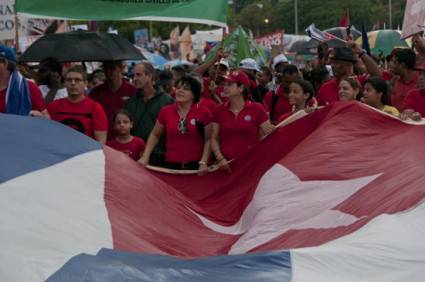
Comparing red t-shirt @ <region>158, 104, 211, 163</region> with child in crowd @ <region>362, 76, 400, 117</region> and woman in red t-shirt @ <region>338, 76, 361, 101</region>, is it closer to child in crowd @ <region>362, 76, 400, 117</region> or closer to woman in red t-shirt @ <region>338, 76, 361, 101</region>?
woman in red t-shirt @ <region>338, 76, 361, 101</region>

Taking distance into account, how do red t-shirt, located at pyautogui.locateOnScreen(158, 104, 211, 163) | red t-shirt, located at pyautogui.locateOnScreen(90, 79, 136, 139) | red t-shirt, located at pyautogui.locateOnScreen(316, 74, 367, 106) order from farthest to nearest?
1. red t-shirt, located at pyautogui.locateOnScreen(90, 79, 136, 139)
2. red t-shirt, located at pyautogui.locateOnScreen(316, 74, 367, 106)
3. red t-shirt, located at pyautogui.locateOnScreen(158, 104, 211, 163)

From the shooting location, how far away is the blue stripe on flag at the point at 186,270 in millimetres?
4594

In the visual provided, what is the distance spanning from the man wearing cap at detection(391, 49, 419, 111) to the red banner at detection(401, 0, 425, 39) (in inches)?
20.2

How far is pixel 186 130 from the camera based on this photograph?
809cm

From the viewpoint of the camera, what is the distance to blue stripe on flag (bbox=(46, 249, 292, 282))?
4.59 meters

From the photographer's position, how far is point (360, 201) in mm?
5898

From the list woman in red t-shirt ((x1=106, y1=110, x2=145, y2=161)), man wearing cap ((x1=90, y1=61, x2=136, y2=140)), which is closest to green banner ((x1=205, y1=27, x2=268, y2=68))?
man wearing cap ((x1=90, y1=61, x2=136, y2=140))

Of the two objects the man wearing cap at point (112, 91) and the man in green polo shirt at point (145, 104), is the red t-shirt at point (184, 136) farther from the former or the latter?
the man wearing cap at point (112, 91)

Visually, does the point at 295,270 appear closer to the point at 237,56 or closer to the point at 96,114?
the point at 96,114

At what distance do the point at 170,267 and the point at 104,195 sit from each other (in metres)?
1.35

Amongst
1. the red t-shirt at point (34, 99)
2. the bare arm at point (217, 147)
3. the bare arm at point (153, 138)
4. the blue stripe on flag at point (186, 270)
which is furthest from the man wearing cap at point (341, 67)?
the blue stripe on flag at point (186, 270)

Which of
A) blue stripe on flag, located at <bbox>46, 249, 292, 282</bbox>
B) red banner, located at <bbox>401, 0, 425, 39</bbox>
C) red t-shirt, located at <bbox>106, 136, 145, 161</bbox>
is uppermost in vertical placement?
red banner, located at <bbox>401, 0, 425, 39</bbox>

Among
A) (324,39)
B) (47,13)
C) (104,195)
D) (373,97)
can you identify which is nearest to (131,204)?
(104,195)

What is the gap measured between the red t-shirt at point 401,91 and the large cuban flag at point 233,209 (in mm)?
1471
